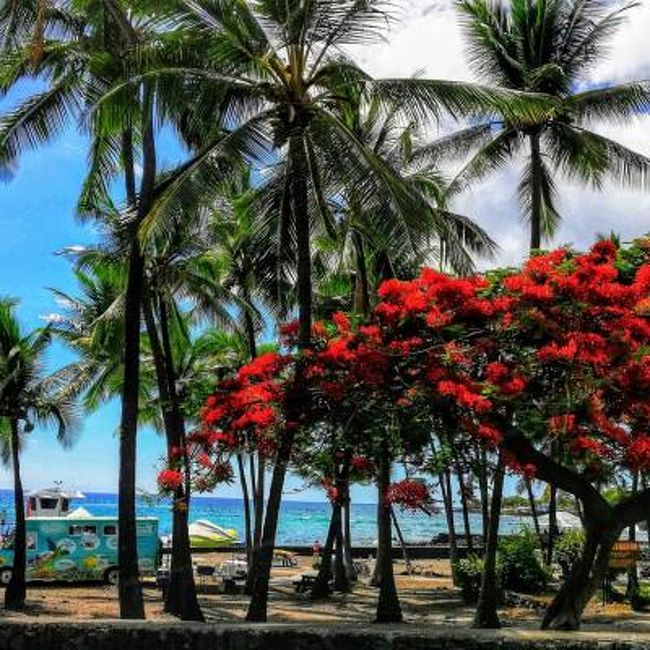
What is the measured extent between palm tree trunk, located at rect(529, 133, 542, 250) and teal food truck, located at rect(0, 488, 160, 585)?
735 inches

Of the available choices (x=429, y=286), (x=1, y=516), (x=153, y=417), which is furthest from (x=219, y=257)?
(x=1, y=516)

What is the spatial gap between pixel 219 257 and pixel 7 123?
271 inches

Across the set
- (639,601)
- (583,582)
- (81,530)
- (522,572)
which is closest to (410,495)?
(583,582)

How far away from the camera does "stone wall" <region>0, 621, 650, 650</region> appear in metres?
6.53

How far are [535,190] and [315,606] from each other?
12.7m

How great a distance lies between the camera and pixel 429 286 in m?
11.1

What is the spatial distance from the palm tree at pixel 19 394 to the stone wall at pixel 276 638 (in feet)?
53.7

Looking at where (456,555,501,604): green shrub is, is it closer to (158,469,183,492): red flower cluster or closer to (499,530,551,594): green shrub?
(499,530,551,594): green shrub

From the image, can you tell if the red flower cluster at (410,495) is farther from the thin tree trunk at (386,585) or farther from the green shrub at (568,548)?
the green shrub at (568,548)

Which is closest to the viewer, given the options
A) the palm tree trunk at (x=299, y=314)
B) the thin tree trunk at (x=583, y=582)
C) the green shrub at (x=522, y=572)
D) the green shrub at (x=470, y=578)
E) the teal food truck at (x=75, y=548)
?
the thin tree trunk at (x=583, y=582)

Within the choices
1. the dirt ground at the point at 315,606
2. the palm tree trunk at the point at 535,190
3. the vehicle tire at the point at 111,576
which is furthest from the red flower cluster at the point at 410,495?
the vehicle tire at the point at 111,576

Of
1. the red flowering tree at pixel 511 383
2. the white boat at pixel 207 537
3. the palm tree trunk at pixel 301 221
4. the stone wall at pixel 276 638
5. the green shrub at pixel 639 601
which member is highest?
the palm tree trunk at pixel 301 221

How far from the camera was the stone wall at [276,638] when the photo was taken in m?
6.53

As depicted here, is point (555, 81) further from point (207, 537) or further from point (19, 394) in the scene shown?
point (207, 537)
